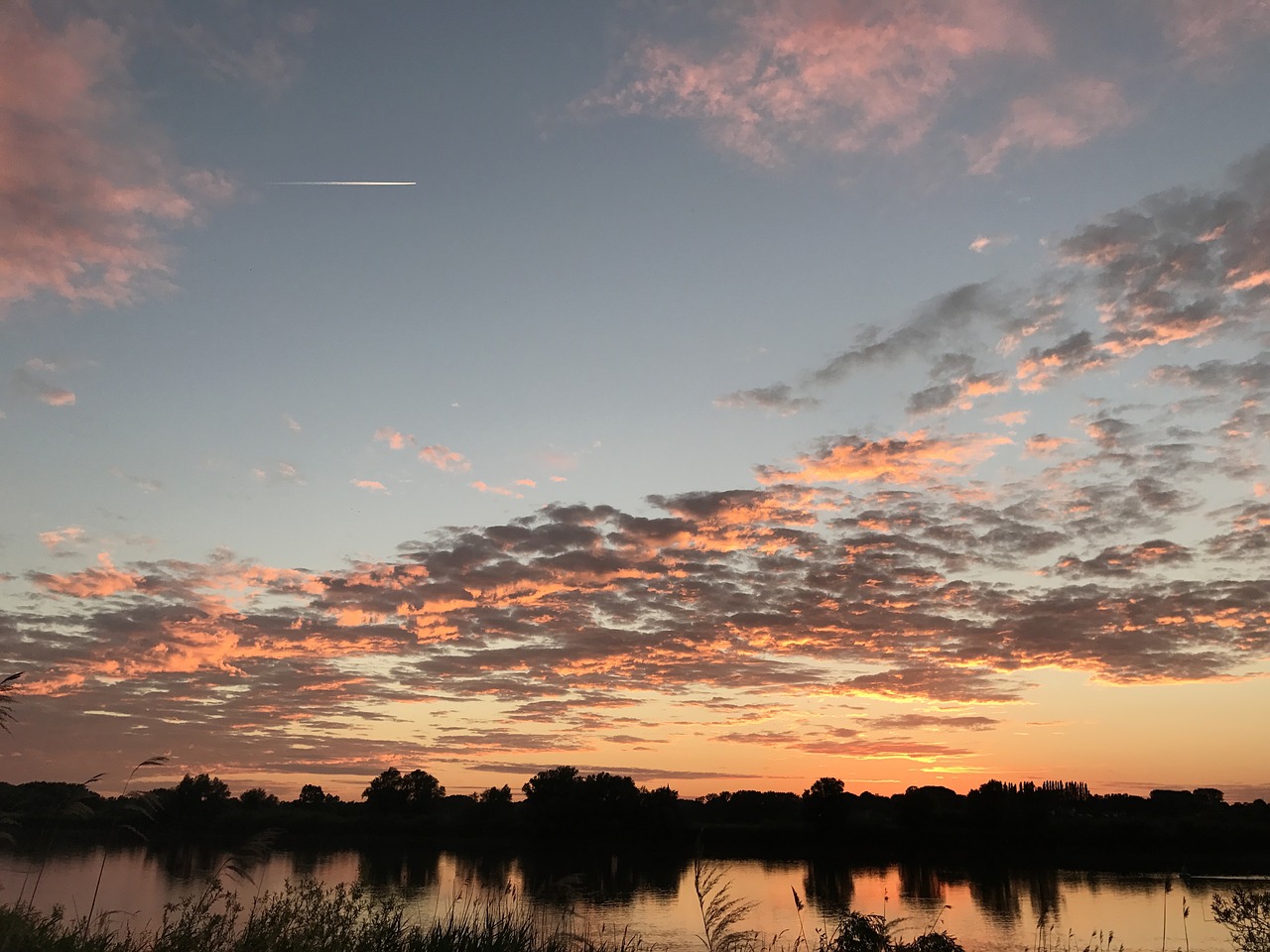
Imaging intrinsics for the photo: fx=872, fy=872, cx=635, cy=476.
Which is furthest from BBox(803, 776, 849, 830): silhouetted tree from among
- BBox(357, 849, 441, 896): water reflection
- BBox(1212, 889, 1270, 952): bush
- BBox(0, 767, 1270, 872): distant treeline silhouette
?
BBox(1212, 889, 1270, 952): bush

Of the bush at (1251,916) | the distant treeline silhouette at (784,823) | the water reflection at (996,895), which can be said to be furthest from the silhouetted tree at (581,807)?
the bush at (1251,916)

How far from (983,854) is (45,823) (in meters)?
127

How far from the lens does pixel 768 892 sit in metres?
72.4

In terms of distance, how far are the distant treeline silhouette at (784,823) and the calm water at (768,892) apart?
13.0m

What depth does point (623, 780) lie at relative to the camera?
413 feet

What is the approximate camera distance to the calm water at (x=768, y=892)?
4194 cm

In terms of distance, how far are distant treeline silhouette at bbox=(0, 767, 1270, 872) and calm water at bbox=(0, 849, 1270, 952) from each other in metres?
13.0

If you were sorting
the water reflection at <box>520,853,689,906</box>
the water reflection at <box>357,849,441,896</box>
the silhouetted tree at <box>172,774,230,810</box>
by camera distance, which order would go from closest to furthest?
the water reflection at <box>357,849,441,896</box>
the water reflection at <box>520,853,689,906</box>
the silhouetted tree at <box>172,774,230,810</box>

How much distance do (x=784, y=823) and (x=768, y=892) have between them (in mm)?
63954

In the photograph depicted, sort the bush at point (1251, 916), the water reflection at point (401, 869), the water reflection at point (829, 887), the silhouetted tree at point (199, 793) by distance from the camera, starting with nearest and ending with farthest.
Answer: the bush at point (1251, 916), the water reflection at point (829, 887), the water reflection at point (401, 869), the silhouetted tree at point (199, 793)

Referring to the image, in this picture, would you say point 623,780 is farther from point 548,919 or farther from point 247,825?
point 548,919

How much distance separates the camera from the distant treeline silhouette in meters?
107

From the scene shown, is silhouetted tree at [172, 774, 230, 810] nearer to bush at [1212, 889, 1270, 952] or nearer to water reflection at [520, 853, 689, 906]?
water reflection at [520, 853, 689, 906]

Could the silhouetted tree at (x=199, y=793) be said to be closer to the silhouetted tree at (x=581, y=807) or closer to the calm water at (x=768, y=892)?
the calm water at (x=768, y=892)
